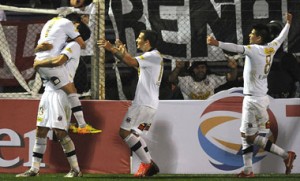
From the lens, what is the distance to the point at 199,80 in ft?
48.2

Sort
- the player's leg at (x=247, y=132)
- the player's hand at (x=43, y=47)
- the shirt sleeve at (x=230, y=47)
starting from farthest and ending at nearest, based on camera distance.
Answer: the player's leg at (x=247, y=132), the player's hand at (x=43, y=47), the shirt sleeve at (x=230, y=47)

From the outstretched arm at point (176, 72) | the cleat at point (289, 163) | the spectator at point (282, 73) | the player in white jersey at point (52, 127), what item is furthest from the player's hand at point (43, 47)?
the cleat at point (289, 163)

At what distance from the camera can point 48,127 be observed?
13141 millimetres

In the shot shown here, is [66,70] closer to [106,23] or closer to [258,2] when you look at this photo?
[106,23]

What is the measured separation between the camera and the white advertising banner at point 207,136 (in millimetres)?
14086

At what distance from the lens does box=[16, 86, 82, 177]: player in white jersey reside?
516 inches

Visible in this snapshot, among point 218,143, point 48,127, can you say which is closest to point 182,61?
point 218,143

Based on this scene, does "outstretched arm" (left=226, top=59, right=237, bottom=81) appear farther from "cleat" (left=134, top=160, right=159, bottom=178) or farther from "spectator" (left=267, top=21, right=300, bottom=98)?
"cleat" (left=134, top=160, right=159, bottom=178)

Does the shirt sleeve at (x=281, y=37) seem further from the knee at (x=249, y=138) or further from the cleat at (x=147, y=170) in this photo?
the cleat at (x=147, y=170)

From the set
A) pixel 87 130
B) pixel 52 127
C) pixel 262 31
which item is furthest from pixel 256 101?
pixel 52 127

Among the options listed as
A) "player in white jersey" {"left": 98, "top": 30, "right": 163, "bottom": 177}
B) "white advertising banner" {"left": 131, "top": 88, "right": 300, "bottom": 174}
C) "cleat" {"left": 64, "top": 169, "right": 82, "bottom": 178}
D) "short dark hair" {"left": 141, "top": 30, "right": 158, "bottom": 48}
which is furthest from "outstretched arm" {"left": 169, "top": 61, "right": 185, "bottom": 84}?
"cleat" {"left": 64, "top": 169, "right": 82, "bottom": 178}

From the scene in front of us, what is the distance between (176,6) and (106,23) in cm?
105

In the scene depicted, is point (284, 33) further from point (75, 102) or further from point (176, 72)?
point (75, 102)

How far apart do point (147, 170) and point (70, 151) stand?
107 cm
